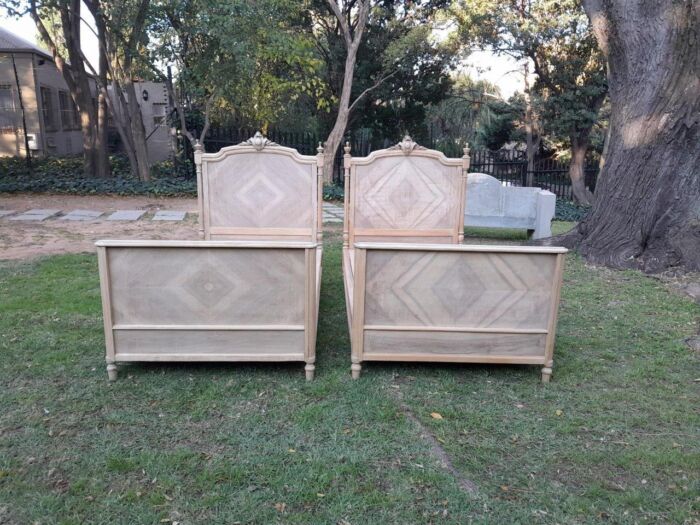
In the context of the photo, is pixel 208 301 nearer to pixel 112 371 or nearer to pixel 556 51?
pixel 112 371

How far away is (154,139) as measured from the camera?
659 inches

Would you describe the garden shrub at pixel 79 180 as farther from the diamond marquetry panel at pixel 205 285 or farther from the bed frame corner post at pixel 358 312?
the bed frame corner post at pixel 358 312

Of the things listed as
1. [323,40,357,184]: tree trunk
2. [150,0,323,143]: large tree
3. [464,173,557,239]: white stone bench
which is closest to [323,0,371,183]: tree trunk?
[323,40,357,184]: tree trunk

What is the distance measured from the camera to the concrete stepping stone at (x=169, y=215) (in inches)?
352

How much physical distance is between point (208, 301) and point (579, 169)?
46.1 ft

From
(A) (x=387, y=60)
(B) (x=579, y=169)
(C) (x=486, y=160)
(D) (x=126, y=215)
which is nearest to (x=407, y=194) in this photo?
(D) (x=126, y=215)

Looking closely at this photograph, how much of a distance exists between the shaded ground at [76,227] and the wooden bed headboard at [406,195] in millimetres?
2546

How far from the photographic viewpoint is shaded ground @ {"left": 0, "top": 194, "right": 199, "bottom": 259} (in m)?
6.84

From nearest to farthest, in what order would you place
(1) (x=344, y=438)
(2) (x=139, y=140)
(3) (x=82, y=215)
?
(1) (x=344, y=438) < (3) (x=82, y=215) < (2) (x=139, y=140)

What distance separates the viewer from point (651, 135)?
598cm

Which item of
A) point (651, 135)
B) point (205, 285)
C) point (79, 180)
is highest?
point (651, 135)

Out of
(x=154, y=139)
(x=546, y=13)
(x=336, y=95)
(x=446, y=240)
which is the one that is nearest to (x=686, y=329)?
(x=446, y=240)

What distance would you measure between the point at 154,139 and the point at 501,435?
16129 millimetres

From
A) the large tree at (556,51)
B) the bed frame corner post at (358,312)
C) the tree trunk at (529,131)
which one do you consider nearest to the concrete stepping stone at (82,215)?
the bed frame corner post at (358,312)
